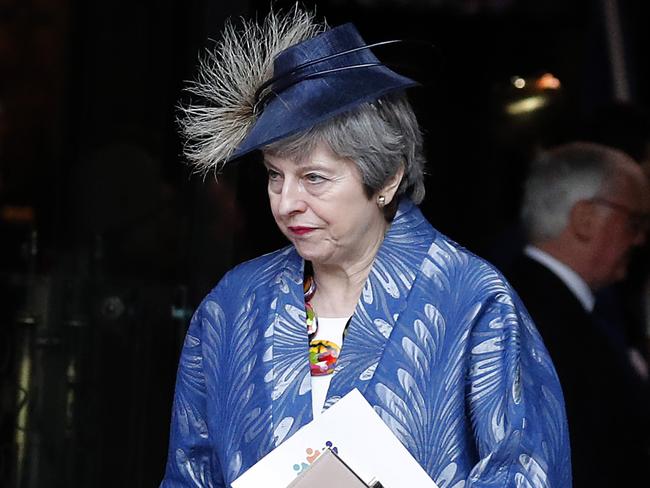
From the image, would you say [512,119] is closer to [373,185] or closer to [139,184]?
[139,184]

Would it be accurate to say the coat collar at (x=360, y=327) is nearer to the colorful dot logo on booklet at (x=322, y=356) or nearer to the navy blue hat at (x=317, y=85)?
the colorful dot logo on booklet at (x=322, y=356)

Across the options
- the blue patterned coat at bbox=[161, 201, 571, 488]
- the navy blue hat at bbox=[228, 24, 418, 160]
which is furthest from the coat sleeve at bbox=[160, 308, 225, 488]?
the navy blue hat at bbox=[228, 24, 418, 160]

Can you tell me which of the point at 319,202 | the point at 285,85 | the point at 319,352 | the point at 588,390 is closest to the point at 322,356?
the point at 319,352

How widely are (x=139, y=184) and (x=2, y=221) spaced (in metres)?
0.48

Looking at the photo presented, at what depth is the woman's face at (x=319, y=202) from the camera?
263 cm

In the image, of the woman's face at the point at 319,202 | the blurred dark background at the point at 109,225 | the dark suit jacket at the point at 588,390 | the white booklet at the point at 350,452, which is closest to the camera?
the white booklet at the point at 350,452

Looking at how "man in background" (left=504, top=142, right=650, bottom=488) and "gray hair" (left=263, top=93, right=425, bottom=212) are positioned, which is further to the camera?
"man in background" (left=504, top=142, right=650, bottom=488)

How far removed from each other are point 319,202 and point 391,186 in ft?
0.61

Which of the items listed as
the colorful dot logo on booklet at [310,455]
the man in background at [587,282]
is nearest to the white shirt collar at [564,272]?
the man in background at [587,282]

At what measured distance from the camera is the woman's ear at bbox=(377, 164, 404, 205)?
2.72 meters

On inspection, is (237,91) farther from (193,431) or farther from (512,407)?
(512,407)

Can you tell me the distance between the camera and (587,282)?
4188 mm

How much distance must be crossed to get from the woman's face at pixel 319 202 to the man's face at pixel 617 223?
1655mm

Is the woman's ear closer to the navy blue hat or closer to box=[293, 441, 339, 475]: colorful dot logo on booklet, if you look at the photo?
the navy blue hat
